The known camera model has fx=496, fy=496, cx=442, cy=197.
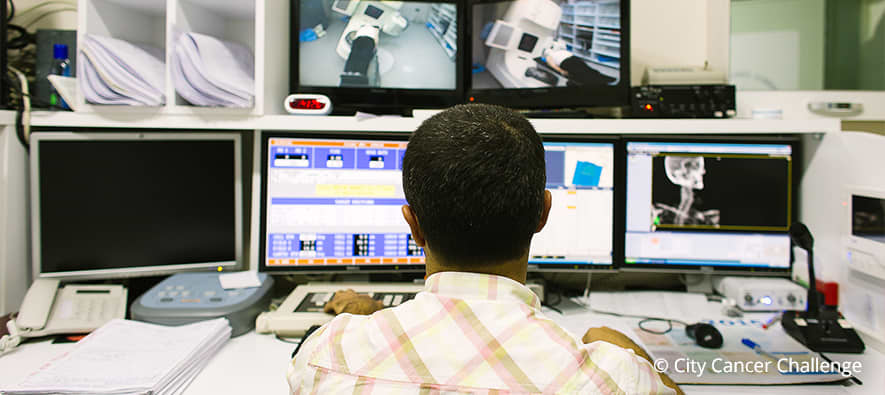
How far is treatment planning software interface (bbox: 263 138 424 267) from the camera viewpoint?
1.35m

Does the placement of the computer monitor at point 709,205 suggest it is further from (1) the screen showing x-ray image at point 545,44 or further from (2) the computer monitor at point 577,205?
(1) the screen showing x-ray image at point 545,44

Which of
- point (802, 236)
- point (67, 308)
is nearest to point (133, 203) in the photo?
point (67, 308)

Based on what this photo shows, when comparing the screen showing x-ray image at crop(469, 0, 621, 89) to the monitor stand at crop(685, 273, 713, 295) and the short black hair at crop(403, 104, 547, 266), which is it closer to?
the monitor stand at crop(685, 273, 713, 295)

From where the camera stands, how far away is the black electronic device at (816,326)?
44.6 inches

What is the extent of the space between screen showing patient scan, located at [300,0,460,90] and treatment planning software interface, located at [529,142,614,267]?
1.35 ft

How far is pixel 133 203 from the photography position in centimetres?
134

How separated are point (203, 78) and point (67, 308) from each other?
26.3 inches

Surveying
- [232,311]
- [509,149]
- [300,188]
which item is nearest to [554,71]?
[300,188]

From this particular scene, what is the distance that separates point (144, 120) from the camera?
1.27 meters

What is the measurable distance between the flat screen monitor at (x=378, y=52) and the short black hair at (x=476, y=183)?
0.84 metres

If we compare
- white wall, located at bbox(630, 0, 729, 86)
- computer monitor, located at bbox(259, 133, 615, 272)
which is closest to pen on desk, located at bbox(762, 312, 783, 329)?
computer monitor, located at bbox(259, 133, 615, 272)

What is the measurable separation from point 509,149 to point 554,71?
2.97 ft

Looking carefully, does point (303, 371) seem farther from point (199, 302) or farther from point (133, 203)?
point (133, 203)

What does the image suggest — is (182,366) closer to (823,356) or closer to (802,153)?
(823,356)
